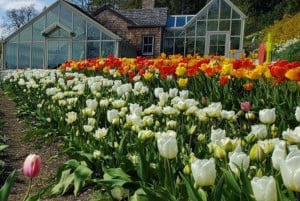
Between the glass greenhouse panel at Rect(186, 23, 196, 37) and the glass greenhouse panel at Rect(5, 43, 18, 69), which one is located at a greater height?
the glass greenhouse panel at Rect(186, 23, 196, 37)

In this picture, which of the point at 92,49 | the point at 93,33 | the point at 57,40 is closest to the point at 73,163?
the point at 92,49

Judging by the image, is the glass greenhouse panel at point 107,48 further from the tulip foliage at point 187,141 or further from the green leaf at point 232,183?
the green leaf at point 232,183

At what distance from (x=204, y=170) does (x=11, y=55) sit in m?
24.3

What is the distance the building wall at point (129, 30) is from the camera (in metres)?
26.5

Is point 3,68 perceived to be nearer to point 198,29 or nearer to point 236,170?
point 198,29

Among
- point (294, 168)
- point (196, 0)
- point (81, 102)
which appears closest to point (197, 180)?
point (294, 168)

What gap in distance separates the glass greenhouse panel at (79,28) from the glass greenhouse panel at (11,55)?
340cm

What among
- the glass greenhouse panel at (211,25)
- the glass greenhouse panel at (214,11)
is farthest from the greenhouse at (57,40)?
the glass greenhouse panel at (214,11)

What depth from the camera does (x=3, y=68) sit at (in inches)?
955

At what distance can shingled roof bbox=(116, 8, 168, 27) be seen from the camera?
27.0 m

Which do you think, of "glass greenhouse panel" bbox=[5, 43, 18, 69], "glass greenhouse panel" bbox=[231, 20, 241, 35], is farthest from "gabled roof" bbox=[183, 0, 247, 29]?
"glass greenhouse panel" bbox=[5, 43, 18, 69]

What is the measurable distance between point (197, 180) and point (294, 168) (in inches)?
16.9

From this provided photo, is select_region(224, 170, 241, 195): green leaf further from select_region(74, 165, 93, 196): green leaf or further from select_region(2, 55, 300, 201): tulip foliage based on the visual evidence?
select_region(74, 165, 93, 196): green leaf

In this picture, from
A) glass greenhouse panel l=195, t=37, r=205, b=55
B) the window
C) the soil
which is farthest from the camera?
the window
